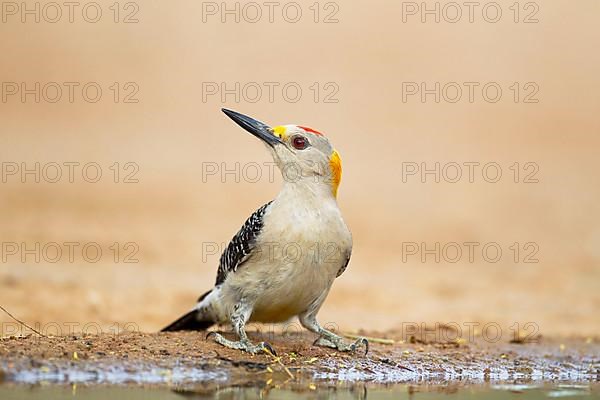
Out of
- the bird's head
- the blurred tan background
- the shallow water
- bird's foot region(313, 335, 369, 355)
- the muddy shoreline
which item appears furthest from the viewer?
the blurred tan background

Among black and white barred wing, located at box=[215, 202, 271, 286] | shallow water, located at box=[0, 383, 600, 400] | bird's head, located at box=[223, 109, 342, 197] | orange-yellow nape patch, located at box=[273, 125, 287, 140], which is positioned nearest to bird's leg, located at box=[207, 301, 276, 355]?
black and white barred wing, located at box=[215, 202, 271, 286]

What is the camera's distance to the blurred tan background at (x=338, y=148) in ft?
49.2

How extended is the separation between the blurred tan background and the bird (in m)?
4.30

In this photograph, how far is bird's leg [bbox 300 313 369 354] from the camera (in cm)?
901

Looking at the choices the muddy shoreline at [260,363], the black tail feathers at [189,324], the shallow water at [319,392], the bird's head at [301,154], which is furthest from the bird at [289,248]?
the shallow water at [319,392]

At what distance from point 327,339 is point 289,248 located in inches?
47.5

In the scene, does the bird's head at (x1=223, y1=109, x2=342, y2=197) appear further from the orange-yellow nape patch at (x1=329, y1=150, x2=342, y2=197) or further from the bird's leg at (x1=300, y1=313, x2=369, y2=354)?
the bird's leg at (x1=300, y1=313, x2=369, y2=354)

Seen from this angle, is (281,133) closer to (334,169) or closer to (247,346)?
(334,169)

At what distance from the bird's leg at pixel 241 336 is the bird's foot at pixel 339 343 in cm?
69

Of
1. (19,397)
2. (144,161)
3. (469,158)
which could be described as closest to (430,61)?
(469,158)

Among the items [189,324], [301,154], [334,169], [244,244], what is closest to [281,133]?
[301,154]

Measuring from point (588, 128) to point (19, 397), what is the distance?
813 inches

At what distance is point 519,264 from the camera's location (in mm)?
17391

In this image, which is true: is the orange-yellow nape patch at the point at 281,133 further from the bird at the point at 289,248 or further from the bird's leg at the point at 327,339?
the bird's leg at the point at 327,339
